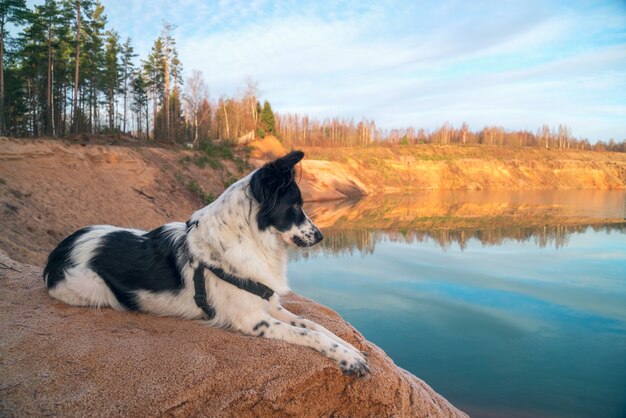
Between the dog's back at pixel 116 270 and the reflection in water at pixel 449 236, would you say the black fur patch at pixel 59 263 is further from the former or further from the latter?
the reflection in water at pixel 449 236

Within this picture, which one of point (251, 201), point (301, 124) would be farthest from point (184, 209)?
point (301, 124)

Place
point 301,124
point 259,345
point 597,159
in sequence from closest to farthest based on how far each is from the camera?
point 259,345 < point 597,159 < point 301,124

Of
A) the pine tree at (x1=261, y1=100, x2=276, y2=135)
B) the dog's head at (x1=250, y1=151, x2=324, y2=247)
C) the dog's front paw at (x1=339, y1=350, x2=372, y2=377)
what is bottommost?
the dog's front paw at (x1=339, y1=350, x2=372, y2=377)

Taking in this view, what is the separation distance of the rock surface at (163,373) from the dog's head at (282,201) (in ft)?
3.57

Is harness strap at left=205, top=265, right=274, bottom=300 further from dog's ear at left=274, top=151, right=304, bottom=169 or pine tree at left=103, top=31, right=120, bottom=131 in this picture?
pine tree at left=103, top=31, right=120, bottom=131

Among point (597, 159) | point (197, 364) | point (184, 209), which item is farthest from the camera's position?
point (597, 159)

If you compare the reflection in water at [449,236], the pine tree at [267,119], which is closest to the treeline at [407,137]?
the pine tree at [267,119]

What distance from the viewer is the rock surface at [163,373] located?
8.21 feet

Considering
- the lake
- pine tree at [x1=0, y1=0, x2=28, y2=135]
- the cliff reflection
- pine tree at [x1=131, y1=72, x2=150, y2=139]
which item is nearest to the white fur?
the lake

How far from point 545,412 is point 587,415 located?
492mm

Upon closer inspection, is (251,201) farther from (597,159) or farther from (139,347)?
(597,159)

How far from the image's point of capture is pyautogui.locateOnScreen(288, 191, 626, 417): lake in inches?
203

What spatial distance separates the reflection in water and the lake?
97 millimetres

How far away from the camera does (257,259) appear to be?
3752 mm
